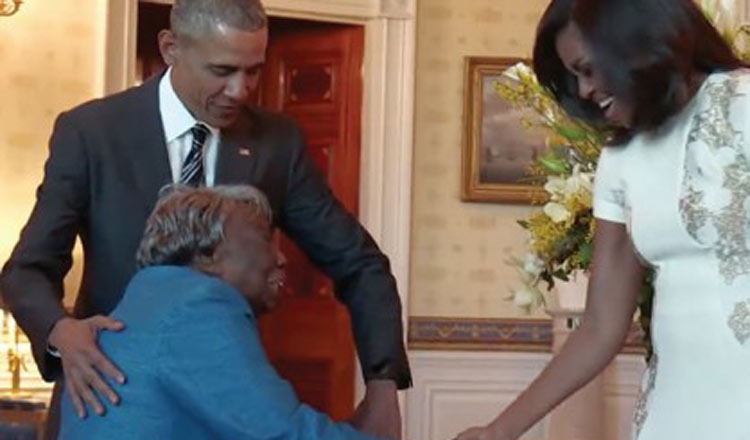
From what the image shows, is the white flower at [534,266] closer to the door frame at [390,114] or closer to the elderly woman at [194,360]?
the elderly woman at [194,360]

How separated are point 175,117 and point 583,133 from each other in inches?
28.6

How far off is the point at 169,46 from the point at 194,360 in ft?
2.54

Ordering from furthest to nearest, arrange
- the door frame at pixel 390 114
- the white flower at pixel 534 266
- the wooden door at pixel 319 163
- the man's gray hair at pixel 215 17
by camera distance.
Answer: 1. the wooden door at pixel 319 163
2. the door frame at pixel 390 114
3. the white flower at pixel 534 266
4. the man's gray hair at pixel 215 17

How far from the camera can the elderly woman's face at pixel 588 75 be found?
7.06 ft

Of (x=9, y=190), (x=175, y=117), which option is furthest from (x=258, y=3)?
(x=9, y=190)

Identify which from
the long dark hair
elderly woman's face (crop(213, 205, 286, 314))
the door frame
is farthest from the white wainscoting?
the long dark hair

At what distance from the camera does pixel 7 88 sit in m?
6.55

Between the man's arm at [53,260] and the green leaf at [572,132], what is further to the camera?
the green leaf at [572,132]

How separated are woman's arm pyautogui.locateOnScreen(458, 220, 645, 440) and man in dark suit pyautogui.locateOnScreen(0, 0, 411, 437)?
0.72ft

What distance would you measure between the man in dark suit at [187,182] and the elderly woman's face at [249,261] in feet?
1.13

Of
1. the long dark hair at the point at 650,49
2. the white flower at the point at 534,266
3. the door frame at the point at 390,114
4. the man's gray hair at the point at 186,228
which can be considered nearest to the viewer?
the long dark hair at the point at 650,49

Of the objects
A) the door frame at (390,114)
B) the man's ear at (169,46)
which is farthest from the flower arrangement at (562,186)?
the door frame at (390,114)

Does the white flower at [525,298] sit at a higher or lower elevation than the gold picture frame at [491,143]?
lower

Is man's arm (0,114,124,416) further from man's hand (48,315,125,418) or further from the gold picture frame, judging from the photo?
the gold picture frame
